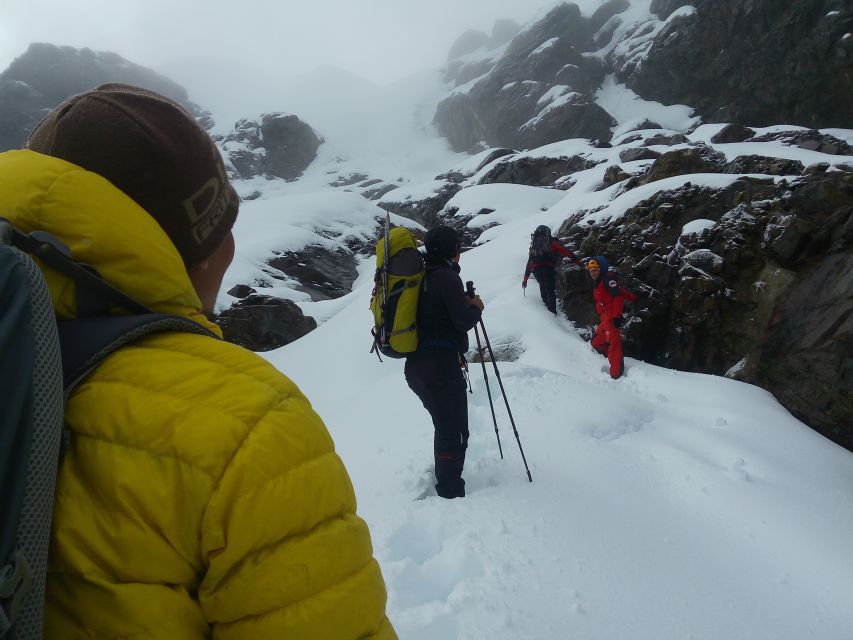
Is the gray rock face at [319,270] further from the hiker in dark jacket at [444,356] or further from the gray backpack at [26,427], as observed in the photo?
the gray backpack at [26,427]

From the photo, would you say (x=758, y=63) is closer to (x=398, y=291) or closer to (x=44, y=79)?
(x=398, y=291)

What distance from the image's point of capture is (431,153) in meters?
74.0

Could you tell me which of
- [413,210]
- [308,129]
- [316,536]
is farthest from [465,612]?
[308,129]

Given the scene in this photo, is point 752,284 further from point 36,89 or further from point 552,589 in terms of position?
point 36,89

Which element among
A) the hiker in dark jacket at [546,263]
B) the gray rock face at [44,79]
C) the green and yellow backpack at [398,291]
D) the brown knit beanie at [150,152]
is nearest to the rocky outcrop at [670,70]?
the hiker in dark jacket at [546,263]

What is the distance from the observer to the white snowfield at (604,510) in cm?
276

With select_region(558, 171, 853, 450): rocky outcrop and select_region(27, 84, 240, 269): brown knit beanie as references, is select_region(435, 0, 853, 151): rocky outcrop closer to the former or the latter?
select_region(558, 171, 853, 450): rocky outcrop

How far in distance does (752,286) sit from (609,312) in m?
2.73

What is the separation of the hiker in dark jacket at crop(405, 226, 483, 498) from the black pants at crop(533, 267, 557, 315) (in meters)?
5.85

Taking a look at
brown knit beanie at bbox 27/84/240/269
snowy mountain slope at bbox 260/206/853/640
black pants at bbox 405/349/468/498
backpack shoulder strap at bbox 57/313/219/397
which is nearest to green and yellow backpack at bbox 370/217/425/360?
black pants at bbox 405/349/468/498

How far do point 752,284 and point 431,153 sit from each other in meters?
70.8

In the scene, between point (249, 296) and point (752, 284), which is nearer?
point (752, 284)

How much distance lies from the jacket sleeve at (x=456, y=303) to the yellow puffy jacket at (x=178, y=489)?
9.52 feet

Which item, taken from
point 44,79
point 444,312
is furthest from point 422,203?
point 44,79
